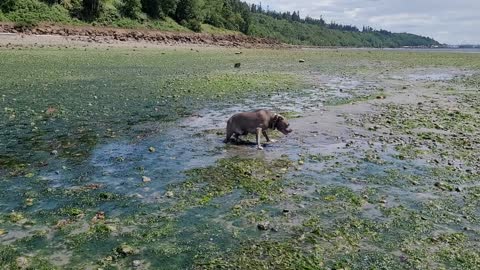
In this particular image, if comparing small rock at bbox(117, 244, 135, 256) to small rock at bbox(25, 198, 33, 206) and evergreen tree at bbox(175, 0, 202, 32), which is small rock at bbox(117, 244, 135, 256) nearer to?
small rock at bbox(25, 198, 33, 206)

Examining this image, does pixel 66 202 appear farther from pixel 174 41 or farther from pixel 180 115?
pixel 174 41

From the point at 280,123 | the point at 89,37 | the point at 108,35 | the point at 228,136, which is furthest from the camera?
the point at 108,35

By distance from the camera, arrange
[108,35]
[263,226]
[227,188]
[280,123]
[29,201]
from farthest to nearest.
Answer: [108,35]
[280,123]
[227,188]
[29,201]
[263,226]

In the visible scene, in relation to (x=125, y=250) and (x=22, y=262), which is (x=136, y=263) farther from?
(x=22, y=262)

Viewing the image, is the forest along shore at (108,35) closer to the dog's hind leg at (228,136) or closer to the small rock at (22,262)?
the dog's hind leg at (228,136)

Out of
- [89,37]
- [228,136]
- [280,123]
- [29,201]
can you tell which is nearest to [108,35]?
[89,37]

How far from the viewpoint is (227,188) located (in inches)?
440

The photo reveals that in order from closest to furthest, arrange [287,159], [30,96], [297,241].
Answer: [297,241]
[287,159]
[30,96]

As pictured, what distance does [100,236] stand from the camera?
331 inches

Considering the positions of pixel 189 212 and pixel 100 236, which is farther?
pixel 189 212

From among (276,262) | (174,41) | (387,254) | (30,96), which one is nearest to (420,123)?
(387,254)

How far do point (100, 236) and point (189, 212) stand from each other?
2004mm

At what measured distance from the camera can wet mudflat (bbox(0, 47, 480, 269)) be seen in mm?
7906

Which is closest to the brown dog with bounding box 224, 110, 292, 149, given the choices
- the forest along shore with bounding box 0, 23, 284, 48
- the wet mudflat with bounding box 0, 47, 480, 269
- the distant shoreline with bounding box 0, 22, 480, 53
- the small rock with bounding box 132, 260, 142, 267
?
the wet mudflat with bounding box 0, 47, 480, 269
